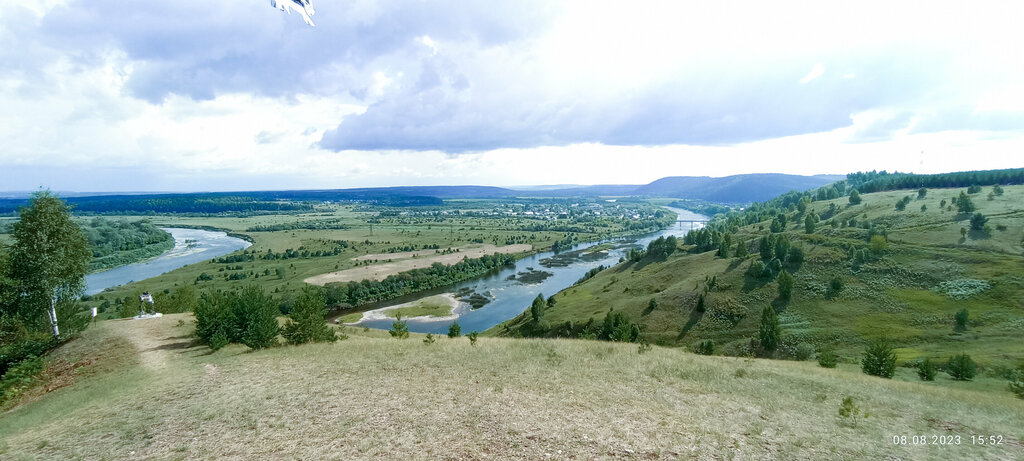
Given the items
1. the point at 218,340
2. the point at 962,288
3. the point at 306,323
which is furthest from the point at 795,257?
the point at 218,340

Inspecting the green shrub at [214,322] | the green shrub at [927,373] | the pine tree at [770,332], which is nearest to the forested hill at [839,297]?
the pine tree at [770,332]

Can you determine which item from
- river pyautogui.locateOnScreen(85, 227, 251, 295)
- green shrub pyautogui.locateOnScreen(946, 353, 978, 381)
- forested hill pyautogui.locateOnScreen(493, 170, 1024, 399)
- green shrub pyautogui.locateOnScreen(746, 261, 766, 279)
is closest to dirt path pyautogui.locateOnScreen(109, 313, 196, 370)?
forested hill pyautogui.locateOnScreen(493, 170, 1024, 399)

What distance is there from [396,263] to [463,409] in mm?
130538

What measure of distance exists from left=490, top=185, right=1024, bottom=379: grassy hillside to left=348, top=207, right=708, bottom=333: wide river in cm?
1167

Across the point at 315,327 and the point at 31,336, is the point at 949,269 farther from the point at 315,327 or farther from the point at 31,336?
the point at 31,336

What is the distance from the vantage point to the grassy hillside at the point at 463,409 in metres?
13.4

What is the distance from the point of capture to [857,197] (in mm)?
152000

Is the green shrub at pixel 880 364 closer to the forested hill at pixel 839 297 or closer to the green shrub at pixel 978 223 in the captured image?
the forested hill at pixel 839 297

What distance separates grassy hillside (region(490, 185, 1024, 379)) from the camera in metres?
48.5

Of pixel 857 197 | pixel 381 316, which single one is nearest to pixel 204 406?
pixel 381 316

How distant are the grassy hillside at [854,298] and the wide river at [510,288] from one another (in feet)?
38.3

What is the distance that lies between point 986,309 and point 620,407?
6442cm

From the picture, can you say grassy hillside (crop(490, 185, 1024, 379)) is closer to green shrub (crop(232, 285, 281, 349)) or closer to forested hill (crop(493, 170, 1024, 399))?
forested hill (crop(493, 170, 1024, 399))

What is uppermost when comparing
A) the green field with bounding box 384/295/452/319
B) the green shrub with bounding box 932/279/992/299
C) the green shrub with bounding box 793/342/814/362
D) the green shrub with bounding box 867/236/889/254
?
the green shrub with bounding box 867/236/889/254
